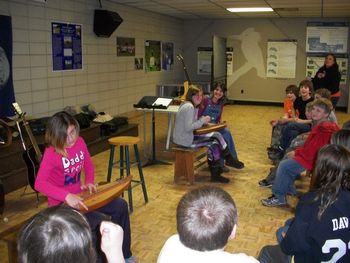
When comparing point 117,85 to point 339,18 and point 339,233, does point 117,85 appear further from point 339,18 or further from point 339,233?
point 339,233

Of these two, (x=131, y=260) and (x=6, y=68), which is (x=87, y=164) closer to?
(x=131, y=260)

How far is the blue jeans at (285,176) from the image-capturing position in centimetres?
356

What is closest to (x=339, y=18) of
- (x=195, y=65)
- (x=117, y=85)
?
(x=195, y=65)

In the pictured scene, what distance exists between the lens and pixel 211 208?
1220 millimetres

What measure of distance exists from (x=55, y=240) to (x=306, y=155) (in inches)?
115

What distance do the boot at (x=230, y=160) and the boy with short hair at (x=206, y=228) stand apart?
11.2 ft

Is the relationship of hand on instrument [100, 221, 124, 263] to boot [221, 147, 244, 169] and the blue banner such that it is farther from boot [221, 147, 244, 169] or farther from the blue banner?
the blue banner

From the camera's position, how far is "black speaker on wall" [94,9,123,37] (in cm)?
671

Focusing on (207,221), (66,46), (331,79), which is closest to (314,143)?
→ (207,221)

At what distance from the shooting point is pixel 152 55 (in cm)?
933

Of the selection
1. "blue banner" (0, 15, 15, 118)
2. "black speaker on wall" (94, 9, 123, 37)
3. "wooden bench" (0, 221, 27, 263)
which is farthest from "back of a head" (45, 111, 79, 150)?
Answer: "black speaker on wall" (94, 9, 123, 37)

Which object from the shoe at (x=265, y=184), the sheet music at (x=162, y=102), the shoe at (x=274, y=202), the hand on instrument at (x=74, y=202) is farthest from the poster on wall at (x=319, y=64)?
the hand on instrument at (x=74, y=202)

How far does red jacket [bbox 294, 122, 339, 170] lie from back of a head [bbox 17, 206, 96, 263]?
8.76ft

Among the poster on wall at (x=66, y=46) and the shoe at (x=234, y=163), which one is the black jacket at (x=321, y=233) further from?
the poster on wall at (x=66, y=46)
